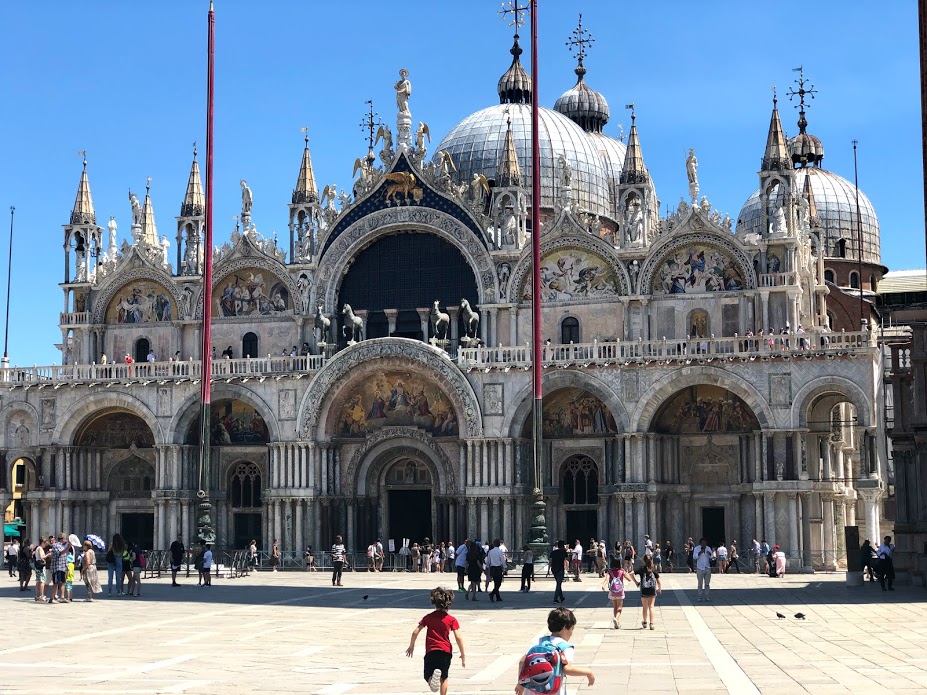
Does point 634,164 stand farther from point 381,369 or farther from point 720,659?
point 720,659

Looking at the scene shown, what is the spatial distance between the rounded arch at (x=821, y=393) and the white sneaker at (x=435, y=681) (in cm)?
3880

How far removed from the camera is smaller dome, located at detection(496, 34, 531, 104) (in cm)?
7994

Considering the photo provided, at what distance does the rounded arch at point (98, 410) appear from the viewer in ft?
205

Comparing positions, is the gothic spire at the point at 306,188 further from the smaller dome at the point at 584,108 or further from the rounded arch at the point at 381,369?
the smaller dome at the point at 584,108

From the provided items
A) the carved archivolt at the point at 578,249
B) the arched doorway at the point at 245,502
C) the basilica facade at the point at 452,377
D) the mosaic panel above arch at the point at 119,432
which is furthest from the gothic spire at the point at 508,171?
the mosaic panel above arch at the point at 119,432

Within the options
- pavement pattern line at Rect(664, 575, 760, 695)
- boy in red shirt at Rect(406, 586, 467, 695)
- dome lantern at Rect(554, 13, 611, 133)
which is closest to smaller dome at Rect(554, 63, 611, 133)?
dome lantern at Rect(554, 13, 611, 133)

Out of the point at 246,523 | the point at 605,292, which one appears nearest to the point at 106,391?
the point at 246,523

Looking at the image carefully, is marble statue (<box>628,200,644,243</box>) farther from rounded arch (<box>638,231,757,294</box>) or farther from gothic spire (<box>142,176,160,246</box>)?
gothic spire (<box>142,176,160,246</box>)

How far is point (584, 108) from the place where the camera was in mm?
86250

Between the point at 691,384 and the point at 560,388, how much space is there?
17.0 ft

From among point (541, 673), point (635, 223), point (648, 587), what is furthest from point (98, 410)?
point (541, 673)

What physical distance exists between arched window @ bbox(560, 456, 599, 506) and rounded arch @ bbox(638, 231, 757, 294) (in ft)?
23.9

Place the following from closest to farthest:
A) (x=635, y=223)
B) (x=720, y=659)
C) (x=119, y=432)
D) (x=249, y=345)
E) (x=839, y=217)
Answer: (x=720, y=659) < (x=635, y=223) < (x=249, y=345) < (x=119, y=432) < (x=839, y=217)

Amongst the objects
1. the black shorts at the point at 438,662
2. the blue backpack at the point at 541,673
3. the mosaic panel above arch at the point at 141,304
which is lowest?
the black shorts at the point at 438,662
